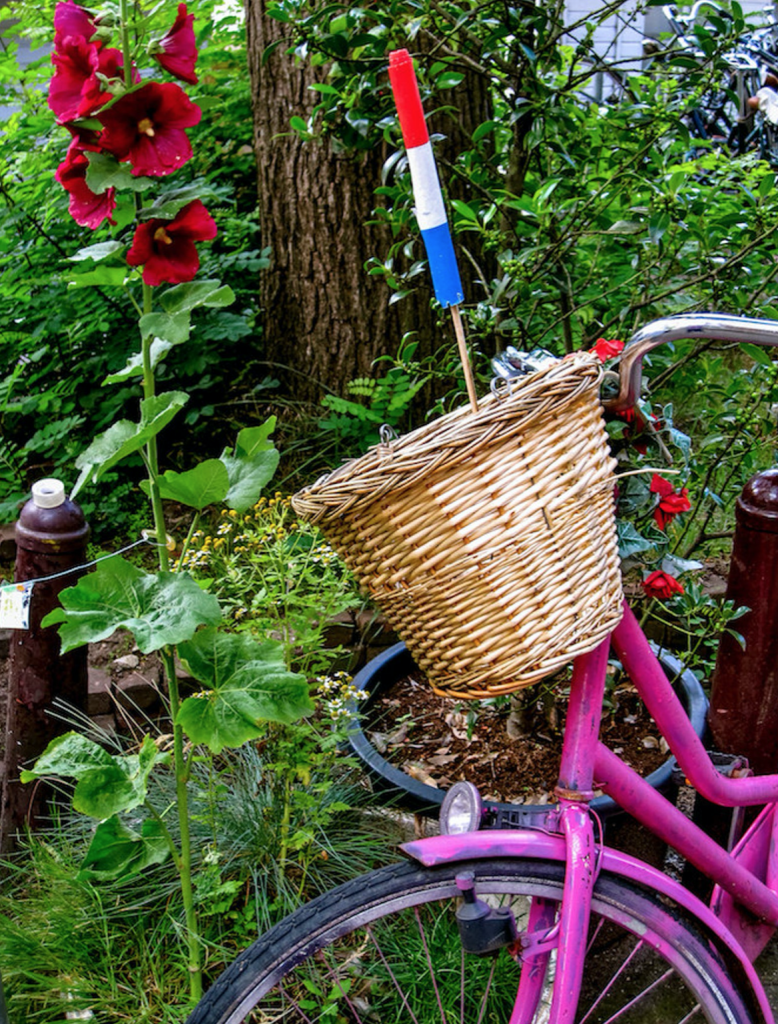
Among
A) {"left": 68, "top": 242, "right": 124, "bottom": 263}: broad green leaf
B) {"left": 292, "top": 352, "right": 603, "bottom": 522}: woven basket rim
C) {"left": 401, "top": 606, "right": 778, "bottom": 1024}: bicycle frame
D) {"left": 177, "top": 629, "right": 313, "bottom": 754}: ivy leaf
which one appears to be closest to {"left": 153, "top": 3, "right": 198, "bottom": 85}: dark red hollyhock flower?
{"left": 68, "top": 242, "right": 124, "bottom": 263}: broad green leaf

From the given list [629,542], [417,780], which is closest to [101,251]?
[629,542]

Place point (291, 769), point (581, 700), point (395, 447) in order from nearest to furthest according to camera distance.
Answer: point (395, 447) < point (581, 700) < point (291, 769)

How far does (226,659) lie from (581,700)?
Result: 621 mm

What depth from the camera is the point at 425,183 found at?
1196 millimetres

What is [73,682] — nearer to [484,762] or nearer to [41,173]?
[484,762]

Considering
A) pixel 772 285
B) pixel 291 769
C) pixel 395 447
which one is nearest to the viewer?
pixel 395 447

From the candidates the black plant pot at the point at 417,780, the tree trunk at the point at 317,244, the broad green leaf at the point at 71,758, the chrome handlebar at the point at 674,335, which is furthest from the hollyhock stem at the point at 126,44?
the tree trunk at the point at 317,244

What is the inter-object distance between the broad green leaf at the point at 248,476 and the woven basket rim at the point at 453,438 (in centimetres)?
40

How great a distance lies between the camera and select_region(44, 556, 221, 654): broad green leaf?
155cm

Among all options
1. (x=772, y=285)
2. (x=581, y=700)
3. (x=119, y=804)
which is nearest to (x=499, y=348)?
(x=772, y=285)

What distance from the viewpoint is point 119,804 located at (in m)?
1.70

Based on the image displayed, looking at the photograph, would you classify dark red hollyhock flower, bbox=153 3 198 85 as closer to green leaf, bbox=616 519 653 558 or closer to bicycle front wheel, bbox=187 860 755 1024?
green leaf, bbox=616 519 653 558

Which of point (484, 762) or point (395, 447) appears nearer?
point (395, 447)

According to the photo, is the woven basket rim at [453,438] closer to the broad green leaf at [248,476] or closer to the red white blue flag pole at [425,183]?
the red white blue flag pole at [425,183]
